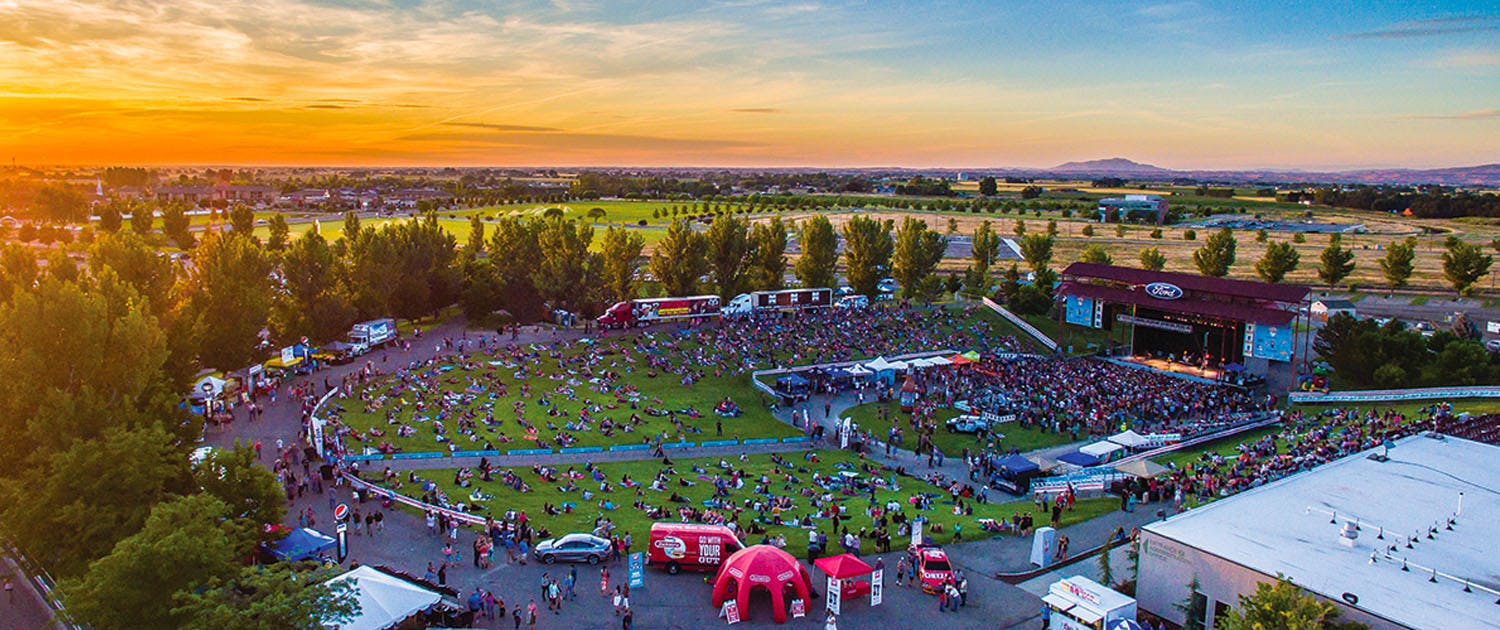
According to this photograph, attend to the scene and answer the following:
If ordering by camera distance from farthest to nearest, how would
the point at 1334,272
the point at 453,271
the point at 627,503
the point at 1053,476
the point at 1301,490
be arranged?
the point at 1334,272
the point at 453,271
the point at 1053,476
the point at 627,503
the point at 1301,490

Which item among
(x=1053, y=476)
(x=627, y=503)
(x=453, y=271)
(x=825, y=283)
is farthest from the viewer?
(x=825, y=283)

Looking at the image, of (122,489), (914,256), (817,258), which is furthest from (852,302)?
(122,489)

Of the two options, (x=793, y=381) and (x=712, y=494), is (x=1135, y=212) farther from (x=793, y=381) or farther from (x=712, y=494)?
(x=712, y=494)

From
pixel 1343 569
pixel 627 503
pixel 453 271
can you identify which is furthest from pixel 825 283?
pixel 1343 569

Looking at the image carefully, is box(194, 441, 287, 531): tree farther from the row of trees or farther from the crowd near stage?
the crowd near stage

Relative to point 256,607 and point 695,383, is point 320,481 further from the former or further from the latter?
point 695,383

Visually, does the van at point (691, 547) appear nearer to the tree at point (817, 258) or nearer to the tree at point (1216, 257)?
the tree at point (817, 258)

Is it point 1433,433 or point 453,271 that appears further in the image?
point 453,271
